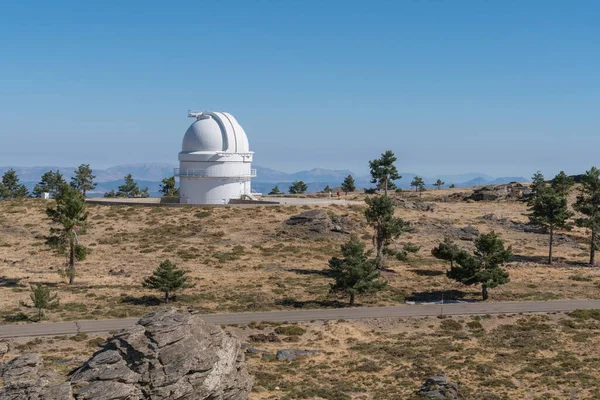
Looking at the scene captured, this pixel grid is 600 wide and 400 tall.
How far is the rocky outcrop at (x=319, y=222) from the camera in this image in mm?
75000

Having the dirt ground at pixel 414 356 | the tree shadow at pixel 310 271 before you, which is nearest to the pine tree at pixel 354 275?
the dirt ground at pixel 414 356

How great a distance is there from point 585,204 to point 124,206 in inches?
2376

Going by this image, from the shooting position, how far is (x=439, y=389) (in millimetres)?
29875

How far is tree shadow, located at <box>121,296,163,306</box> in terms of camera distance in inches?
1880

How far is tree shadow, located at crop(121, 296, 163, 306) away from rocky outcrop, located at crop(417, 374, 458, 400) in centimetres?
2479

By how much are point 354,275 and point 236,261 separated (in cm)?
1837

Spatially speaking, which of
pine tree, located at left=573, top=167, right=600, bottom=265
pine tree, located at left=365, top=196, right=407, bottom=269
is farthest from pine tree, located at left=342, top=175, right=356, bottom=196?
pine tree, located at left=365, top=196, right=407, bottom=269

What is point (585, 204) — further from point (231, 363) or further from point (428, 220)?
point (231, 363)

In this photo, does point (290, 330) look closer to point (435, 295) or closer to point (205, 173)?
point (435, 295)

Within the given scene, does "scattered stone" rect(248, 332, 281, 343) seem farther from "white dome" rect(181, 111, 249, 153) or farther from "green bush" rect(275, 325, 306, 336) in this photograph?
"white dome" rect(181, 111, 249, 153)

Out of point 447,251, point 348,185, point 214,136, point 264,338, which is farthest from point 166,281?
point 348,185

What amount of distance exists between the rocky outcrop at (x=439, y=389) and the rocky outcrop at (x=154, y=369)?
9.39 meters

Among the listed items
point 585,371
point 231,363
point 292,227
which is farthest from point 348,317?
point 292,227

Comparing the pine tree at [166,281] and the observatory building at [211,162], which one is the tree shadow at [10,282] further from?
the observatory building at [211,162]
